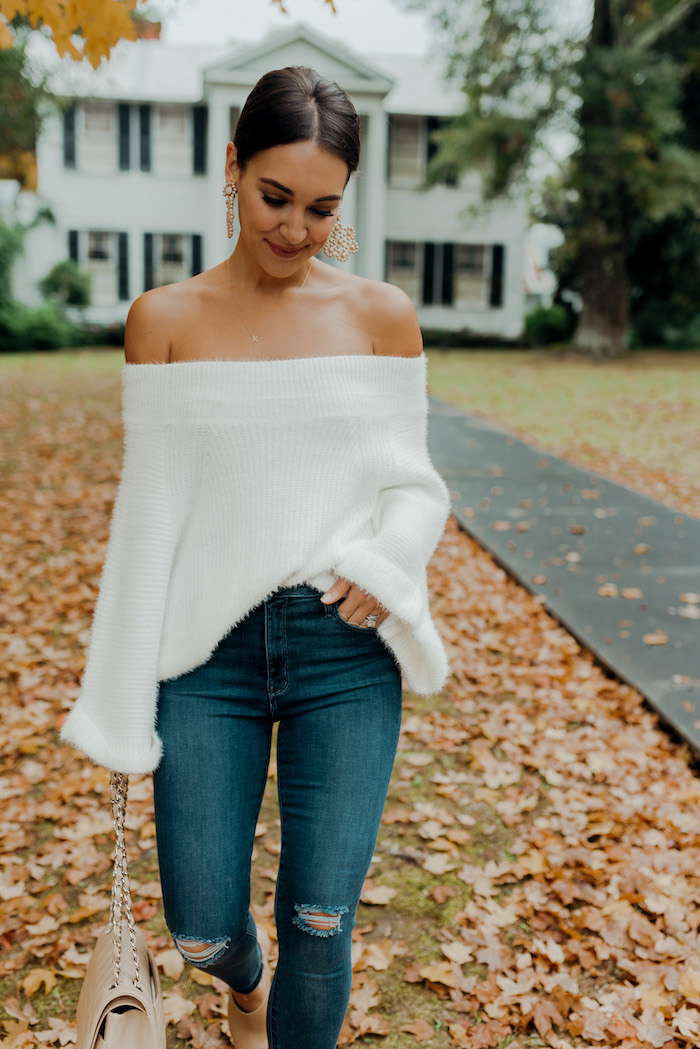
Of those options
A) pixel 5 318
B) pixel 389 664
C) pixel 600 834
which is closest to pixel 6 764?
pixel 600 834

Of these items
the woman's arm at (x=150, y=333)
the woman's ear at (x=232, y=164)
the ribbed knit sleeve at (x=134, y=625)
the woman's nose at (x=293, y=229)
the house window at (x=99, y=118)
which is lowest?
the ribbed knit sleeve at (x=134, y=625)

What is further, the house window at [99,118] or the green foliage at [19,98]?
the house window at [99,118]

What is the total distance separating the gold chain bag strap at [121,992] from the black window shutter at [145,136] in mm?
28009

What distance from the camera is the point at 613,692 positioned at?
4.91 m

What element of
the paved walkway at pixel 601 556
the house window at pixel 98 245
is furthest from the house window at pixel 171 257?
the paved walkway at pixel 601 556

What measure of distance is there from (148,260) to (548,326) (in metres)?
11.9

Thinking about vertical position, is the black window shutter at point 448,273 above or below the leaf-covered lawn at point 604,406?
above

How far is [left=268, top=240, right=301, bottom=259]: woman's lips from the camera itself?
6.66 feet

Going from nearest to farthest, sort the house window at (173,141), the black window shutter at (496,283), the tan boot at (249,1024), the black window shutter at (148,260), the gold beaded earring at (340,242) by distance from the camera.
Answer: the gold beaded earring at (340,242) → the tan boot at (249,1024) → the house window at (173,141) → the black window shutter at (148,260) → the black window shutter at (496,283)

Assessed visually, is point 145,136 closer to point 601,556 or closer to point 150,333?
point 601,556

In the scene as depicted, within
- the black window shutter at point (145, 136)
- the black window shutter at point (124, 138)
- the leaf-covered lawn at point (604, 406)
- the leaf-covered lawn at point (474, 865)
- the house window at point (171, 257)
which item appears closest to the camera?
the leaf-covered lawn at point (474, 865)

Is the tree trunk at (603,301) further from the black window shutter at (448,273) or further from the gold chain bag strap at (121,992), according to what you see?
the gold chain bag strap at (121,992)

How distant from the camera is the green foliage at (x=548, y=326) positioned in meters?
28.6

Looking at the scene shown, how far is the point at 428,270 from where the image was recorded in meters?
29.0
